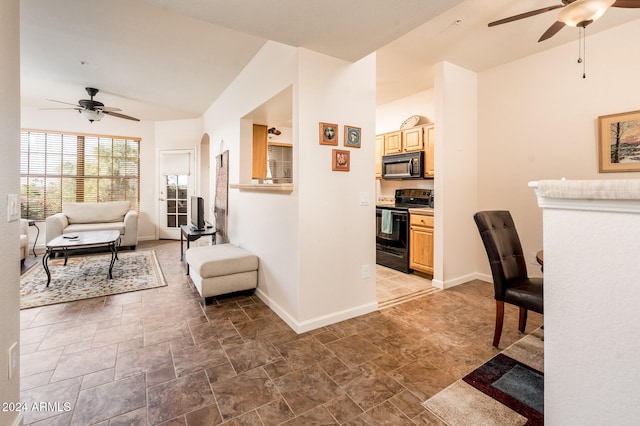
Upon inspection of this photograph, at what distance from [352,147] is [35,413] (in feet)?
9.23

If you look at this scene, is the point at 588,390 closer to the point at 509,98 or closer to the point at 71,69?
the point at 509,98

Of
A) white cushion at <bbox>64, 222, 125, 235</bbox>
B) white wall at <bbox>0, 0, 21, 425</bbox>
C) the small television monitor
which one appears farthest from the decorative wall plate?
white cushion at <bbox>64, 222, 125, 235</bbox>

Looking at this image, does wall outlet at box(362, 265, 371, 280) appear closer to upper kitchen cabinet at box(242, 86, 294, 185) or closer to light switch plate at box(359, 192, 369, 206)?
light switch plate at box(359, 192, 369, 206)

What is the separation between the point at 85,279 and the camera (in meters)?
3.79

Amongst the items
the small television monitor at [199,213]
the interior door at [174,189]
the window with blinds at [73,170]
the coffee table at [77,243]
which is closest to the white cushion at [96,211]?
the window with blinds at [73,170]

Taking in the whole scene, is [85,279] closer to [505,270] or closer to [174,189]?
[174,189]

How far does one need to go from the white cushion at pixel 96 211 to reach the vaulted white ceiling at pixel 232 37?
2.07m

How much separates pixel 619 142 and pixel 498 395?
2830 mm

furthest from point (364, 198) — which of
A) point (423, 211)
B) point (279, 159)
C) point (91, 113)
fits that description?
point (91, 113)

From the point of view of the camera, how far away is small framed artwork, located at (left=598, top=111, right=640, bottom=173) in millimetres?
2717

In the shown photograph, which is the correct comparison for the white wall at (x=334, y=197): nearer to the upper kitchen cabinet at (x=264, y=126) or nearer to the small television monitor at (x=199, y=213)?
the upper kitchen cabinet at (x=264, y=126)

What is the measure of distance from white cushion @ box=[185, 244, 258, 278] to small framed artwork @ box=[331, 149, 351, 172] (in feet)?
4.79

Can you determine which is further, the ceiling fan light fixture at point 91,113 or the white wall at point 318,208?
the ceiling fan light fixture at point 91,113

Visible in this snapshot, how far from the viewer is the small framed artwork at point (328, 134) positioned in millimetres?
2551
